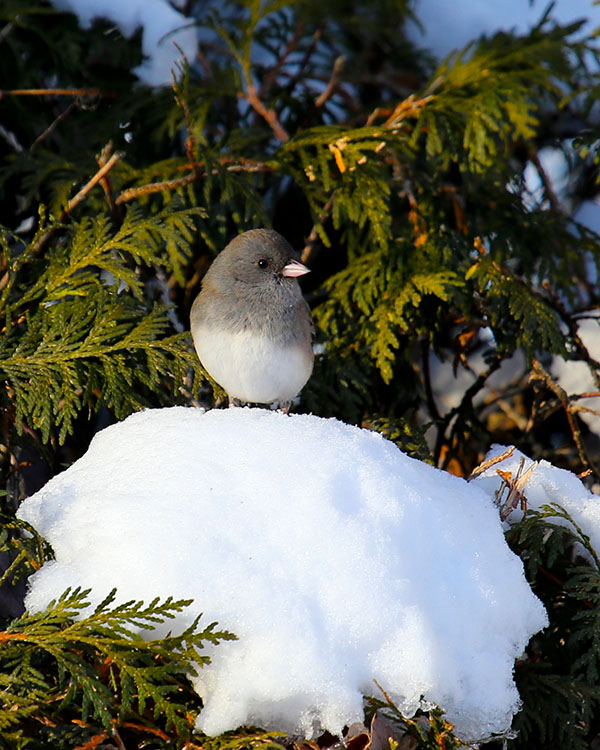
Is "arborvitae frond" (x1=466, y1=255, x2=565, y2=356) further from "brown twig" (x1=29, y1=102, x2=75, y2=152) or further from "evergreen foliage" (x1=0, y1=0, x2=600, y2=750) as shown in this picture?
"brown twig" (x1=29, y1=102, x2=75, y2=152)

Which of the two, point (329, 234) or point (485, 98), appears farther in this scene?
point (329, 234)

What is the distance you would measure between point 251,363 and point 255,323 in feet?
0.38

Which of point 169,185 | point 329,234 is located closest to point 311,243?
point 329,234

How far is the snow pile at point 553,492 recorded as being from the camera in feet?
5.23

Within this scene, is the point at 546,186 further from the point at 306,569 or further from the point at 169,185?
the point at 306,569

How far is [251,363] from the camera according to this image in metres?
1.92

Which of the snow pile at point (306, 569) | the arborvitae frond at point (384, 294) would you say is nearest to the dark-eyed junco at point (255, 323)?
the arborvitae frond at point (384, 294)

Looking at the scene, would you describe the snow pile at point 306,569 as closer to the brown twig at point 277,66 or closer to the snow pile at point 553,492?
the snow pile at point 553,492

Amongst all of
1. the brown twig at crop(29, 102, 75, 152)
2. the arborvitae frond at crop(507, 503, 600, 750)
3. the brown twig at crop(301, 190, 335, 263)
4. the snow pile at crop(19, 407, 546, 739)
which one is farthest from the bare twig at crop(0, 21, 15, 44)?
the arborvitae frond at crop(507, 503, 600, 750)

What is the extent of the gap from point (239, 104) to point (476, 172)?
3.07 ft

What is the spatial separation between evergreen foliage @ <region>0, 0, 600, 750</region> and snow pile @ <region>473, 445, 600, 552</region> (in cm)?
4

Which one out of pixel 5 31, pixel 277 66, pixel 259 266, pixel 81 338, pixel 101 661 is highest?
pixel 277 66

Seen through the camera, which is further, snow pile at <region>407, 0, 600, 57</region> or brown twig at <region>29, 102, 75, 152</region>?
snow pile at <region>407, 0, 600, 57</region>

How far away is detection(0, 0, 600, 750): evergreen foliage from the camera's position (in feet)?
5.67
